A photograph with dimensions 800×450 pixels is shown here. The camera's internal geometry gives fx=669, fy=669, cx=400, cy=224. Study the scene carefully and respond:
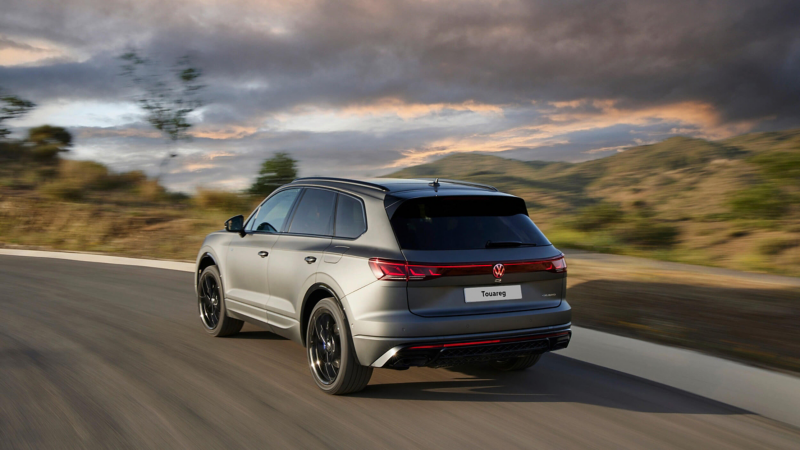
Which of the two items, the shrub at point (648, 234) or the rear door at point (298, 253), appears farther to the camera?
the shrub at point (648, 234)

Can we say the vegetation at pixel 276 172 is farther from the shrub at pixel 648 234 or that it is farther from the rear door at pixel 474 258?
the rear door at pixel 474 258

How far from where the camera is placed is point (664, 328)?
652 centimetres

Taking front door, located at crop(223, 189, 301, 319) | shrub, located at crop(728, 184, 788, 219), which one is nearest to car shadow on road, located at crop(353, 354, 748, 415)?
front door, located at crop(223, 189, 301, 319)

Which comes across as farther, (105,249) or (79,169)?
(79,169)

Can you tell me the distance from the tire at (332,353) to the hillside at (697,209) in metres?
3.28

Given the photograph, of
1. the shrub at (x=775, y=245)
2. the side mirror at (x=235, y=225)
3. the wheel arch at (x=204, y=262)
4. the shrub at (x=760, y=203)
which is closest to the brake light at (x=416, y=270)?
the side mirror at (x=235, y=225)

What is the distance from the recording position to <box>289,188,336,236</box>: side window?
5324 millimetres

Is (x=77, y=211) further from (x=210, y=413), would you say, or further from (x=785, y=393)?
(x=785, y=393)

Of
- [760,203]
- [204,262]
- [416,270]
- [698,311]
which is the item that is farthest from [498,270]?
[760,203]

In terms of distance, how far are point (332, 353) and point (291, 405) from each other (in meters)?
0.48

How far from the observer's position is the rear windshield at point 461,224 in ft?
14.9

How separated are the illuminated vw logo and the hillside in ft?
11.5

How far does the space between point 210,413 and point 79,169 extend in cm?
3060

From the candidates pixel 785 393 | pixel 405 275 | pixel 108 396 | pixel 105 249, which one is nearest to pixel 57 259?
pixel 105 249
